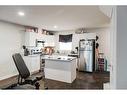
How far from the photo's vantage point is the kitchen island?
404 cm

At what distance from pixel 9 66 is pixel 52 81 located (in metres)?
1.94

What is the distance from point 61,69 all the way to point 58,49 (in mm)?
3219

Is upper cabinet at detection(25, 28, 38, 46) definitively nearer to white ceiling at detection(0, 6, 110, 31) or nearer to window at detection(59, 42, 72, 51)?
white ceiling at detection(0, 6, 110, 31)

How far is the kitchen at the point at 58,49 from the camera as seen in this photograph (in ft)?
13.9

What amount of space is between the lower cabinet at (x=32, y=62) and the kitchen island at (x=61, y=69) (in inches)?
36.7

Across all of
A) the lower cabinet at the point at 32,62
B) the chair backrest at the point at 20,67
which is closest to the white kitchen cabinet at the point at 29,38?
the lower cabinet at the point at 32,62

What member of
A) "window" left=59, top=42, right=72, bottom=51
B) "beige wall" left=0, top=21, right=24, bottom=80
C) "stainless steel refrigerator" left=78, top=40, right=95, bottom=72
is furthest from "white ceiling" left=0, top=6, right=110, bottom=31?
"window" left=59, top=42, right=72, bottom=51

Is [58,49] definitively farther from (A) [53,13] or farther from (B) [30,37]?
(A) [53,13]

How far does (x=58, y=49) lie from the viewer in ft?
24.0

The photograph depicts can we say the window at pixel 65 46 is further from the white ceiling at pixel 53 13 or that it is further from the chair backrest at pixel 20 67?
the chair backrest at pixel 20 67
